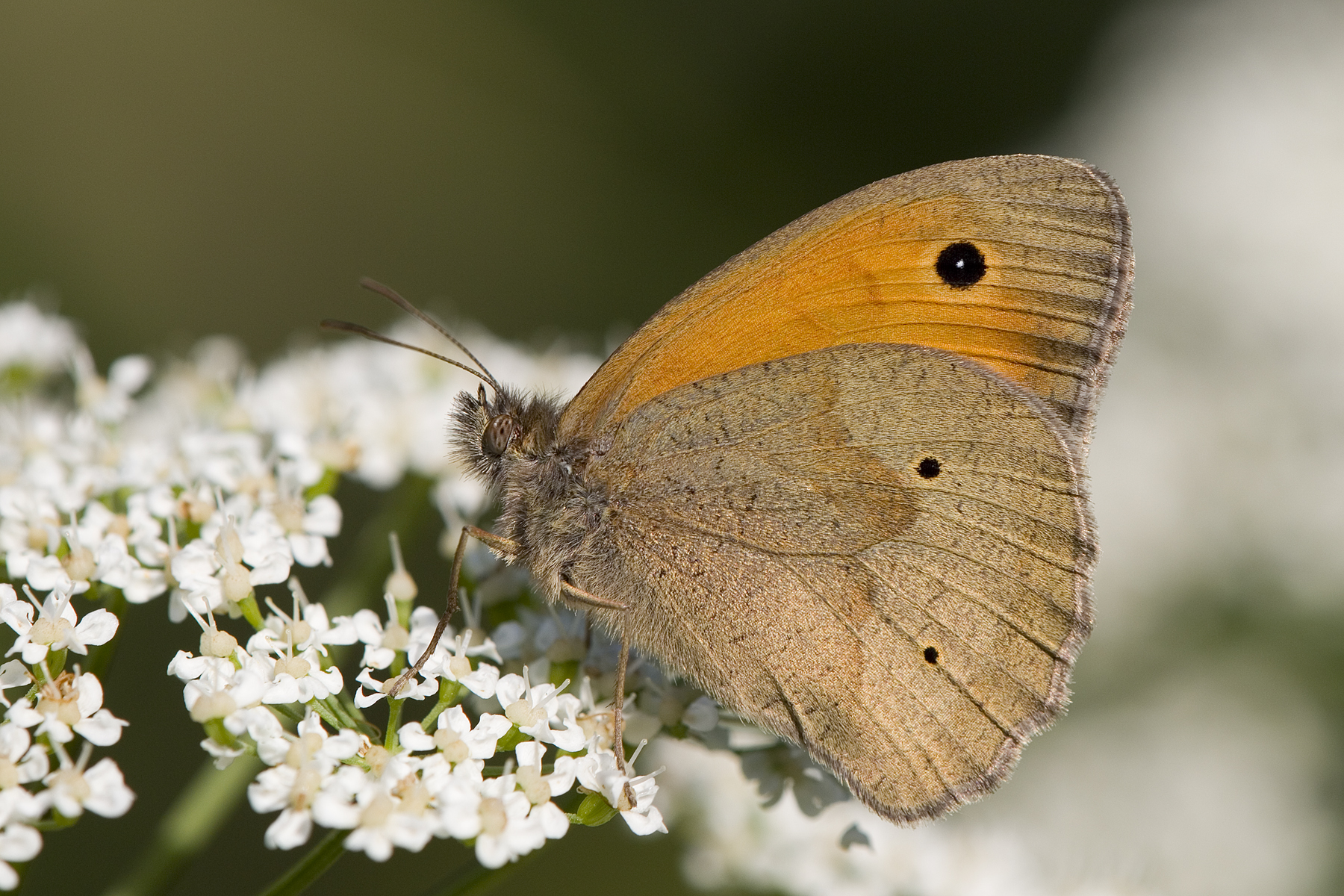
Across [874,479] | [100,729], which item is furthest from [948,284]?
[100,729]

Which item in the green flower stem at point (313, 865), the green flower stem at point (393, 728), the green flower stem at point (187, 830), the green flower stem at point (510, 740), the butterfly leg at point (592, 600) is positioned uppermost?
the butterfly leg at point (592, 600)

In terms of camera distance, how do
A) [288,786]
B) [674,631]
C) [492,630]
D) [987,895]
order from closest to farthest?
[288,786]
[674,631]
[492,630]
[987,895]

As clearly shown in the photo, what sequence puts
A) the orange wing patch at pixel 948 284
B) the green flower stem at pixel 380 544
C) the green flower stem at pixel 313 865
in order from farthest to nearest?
the green flower stem at pixel 380 544, the orange wing patch at pixel 948 284, the green flower stem at pixel 313 865

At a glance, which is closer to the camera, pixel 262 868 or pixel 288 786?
pixel 288 786

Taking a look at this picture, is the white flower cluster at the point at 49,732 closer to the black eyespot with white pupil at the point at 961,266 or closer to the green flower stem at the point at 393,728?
the green flower stem at the point at 393,728

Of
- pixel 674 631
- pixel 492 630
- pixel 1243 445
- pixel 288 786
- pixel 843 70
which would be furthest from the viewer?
pixel 843 70

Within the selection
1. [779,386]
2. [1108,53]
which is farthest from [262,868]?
[1108,53]

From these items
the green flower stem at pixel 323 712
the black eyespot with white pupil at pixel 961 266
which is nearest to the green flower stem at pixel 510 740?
the green flower stem at pixel 323 712

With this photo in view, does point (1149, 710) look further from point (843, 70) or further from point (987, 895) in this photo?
point (843, 70)
